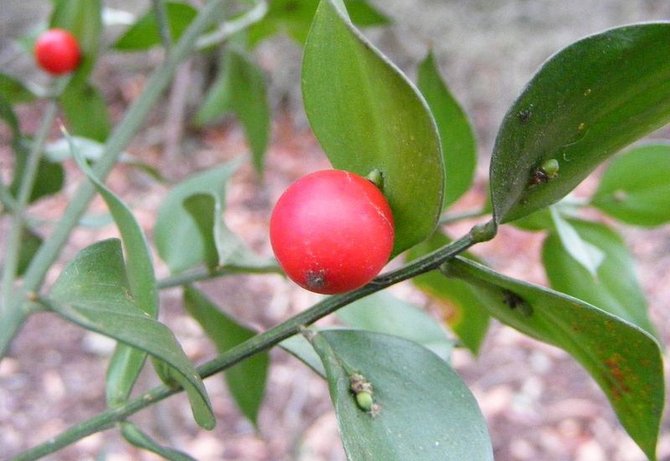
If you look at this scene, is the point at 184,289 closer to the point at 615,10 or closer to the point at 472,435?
the point at 472,435

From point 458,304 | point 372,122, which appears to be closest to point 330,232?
point 372,122

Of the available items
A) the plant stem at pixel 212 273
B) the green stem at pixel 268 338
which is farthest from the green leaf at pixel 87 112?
the green stem at pixel 268 338

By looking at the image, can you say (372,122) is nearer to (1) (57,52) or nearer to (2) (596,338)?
(2) (596,338)

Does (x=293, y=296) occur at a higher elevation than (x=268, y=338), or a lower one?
lower

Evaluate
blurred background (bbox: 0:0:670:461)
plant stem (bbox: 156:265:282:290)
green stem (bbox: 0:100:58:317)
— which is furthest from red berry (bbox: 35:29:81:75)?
plant stem (bbox: 156:265:282:290)

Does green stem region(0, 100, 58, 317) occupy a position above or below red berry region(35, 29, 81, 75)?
below

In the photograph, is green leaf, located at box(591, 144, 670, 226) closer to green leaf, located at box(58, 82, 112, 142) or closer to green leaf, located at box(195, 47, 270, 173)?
green leaf, located at box(195, 47, 270, 173)

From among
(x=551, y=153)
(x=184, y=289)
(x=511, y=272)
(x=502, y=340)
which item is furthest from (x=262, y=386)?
(x=511, y=272)
